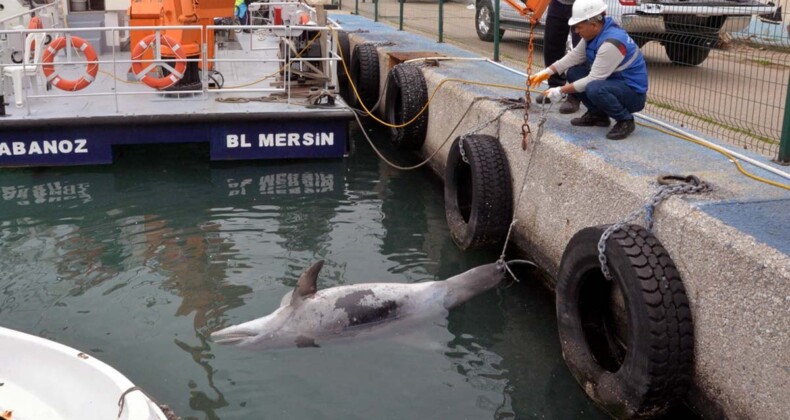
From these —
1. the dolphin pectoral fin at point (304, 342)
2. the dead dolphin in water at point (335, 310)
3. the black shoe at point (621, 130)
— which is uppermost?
the black shoe at point (621, 130)

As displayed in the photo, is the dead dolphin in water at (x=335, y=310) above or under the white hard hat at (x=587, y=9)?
under

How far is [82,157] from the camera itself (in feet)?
31.5

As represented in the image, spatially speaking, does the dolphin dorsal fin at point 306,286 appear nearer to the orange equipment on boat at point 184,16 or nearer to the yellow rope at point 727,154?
the yellow rope at point 727,154

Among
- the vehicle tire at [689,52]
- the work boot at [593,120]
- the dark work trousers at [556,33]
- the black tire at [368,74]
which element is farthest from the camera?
the black tire at [368,74]

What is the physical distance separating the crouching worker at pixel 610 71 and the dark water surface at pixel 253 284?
5.20 feet

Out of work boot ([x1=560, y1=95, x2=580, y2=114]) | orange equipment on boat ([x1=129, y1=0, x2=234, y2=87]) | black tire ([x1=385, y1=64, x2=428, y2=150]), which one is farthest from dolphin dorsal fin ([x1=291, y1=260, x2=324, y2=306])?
orange equipment on boat ([x1=129, y1=0, x2=234, y2=87])

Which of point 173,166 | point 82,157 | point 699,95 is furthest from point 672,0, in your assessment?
point 82,157

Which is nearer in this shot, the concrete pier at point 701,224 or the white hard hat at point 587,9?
the concrete pier at point 701,224

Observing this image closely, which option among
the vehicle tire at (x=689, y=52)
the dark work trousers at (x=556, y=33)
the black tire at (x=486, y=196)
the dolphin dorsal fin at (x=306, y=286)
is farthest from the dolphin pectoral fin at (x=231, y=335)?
the vehicle tire at (x=689, y=52)

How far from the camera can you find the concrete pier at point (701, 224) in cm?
404

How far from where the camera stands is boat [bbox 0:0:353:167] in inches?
370

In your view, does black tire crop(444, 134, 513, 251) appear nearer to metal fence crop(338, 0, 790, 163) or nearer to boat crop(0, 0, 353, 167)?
metal fence crop(338, 0, 790, 163)

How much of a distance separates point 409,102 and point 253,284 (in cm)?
424

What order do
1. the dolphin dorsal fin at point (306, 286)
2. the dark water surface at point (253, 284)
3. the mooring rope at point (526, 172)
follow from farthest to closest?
1. the mooring rope at point (526, 172)
2. the dolphin dorsal fin at point (306, 286)
3. the dark water surface at point (253, 284)
